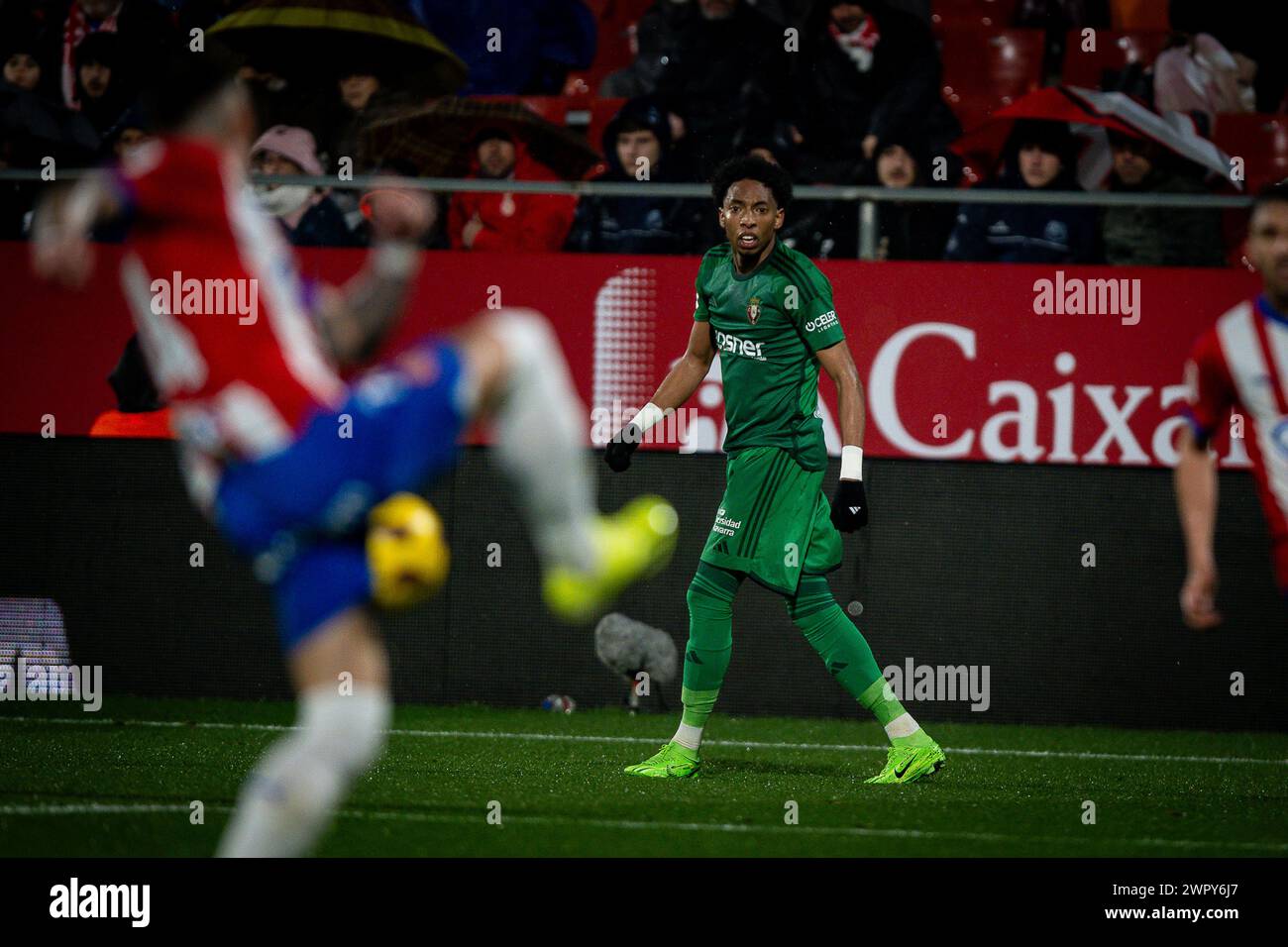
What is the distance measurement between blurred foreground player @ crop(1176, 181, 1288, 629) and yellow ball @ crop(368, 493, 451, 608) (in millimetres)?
2292

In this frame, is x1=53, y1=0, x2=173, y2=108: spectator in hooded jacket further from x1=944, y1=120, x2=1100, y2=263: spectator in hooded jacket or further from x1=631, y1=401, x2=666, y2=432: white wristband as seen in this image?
x1=631, y1=401, x2=666, y2=432: white wristband

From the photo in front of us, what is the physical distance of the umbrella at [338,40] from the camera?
11945 mm

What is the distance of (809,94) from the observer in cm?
1210

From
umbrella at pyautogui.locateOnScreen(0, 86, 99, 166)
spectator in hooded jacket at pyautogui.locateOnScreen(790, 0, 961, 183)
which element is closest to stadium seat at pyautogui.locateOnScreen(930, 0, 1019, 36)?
spectator in hooded jacket at pyautogui.locateOnScreen(790, 0, 961, 183)

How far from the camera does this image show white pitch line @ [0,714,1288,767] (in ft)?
29.7

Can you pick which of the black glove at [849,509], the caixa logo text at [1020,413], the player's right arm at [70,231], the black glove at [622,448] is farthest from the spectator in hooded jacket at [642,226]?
the player's right arm at [70,231]

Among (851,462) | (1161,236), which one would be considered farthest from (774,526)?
(1161,236)

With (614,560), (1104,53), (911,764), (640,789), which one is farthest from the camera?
(1104,53)

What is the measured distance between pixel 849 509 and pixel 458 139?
198 inches

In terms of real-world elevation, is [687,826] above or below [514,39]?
below

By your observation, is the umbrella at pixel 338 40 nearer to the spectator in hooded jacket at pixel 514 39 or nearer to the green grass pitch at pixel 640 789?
the spectator in hooded jacket at pixel 514 39

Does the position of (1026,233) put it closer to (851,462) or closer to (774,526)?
(851,462)

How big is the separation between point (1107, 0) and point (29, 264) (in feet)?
27.0

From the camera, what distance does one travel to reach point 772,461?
7.82m
